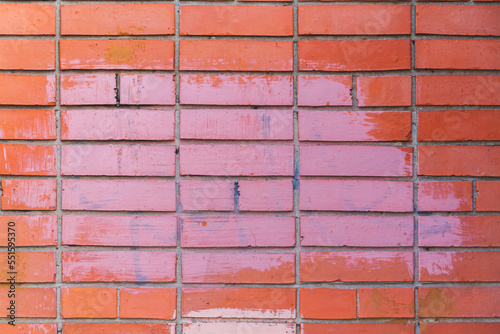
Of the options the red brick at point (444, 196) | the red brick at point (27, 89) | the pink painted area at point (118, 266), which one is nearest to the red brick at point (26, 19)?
the red brick at point (27, 89)

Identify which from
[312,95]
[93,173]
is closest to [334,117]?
[312,95]

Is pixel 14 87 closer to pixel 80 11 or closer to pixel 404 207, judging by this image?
pixel 80 11

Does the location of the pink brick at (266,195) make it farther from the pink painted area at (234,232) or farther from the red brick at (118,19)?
the red brick at (118,19)

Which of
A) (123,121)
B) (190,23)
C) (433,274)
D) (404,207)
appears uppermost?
(190,23)

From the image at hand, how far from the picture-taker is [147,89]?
1.71 m

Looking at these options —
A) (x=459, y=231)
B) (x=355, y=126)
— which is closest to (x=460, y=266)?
(x=459, y=231)

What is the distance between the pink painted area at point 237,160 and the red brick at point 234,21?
17.5 inches

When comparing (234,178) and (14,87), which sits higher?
(14,87)

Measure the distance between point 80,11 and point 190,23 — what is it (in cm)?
43

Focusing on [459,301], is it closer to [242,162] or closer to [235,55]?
[242,162]

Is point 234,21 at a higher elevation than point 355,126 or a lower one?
higher

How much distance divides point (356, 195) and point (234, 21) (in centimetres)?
83

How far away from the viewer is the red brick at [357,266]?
5.61 feet

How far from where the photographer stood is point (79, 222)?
5.59ft
